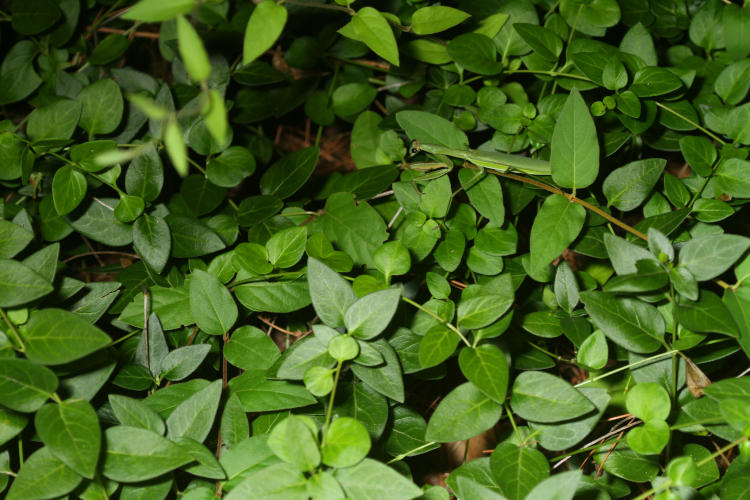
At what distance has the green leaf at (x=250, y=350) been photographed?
3.21ft

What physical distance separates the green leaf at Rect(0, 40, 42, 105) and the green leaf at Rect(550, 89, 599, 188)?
131cm

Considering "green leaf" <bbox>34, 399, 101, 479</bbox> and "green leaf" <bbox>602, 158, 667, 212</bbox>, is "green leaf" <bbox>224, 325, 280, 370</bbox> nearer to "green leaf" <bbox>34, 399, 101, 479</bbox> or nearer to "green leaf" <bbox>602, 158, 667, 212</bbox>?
"green leaf" <bbox>34, 399, 101, 479</bbox>

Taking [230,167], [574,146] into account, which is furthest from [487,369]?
[230,167]

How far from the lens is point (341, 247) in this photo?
113 centimetres

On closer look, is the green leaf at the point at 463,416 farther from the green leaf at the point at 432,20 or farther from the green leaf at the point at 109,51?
the green leaf at the point at 109,51

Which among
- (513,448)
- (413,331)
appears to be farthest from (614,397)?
(413,331)

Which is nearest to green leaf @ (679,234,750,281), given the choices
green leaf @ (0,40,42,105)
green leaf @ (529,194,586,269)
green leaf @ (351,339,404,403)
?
green leaf @ (529,194,586,269)

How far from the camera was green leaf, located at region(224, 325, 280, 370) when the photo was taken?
98 centimetres

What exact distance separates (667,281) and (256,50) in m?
0.69

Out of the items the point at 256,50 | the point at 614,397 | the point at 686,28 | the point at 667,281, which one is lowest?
the point at 614,397

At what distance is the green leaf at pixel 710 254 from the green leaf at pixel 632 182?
22 cm

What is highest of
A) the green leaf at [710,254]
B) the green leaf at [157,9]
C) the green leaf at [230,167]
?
the green leaf at [157,9]

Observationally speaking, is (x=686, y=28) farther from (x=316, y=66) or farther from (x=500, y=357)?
(x=500, y=357)

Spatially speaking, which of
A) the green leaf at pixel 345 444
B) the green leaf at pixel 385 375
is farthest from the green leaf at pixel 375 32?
the green leaf at pixel 345 444
